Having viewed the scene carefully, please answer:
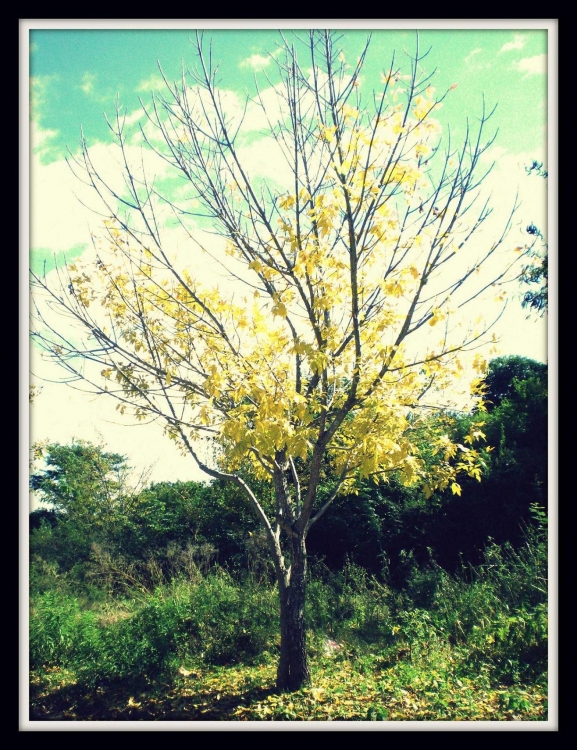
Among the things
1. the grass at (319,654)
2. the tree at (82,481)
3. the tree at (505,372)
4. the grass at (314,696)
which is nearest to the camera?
the grass at (314,696)

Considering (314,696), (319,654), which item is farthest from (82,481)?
(314,696)

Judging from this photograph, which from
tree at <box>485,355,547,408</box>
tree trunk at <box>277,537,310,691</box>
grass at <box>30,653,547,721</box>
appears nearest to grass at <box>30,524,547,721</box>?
grass at <box>30,653,547,721</box>

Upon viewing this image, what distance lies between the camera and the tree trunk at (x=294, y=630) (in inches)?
160

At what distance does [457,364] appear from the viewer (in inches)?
138

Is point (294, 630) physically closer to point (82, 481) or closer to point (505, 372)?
point (505, 372)

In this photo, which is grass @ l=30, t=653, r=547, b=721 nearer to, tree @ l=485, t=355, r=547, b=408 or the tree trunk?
the tree trunk

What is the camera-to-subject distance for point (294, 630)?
408 centimetres

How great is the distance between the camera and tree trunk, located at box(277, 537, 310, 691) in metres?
4.05

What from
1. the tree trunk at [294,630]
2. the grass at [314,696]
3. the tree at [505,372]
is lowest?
the grass at [314,696]
